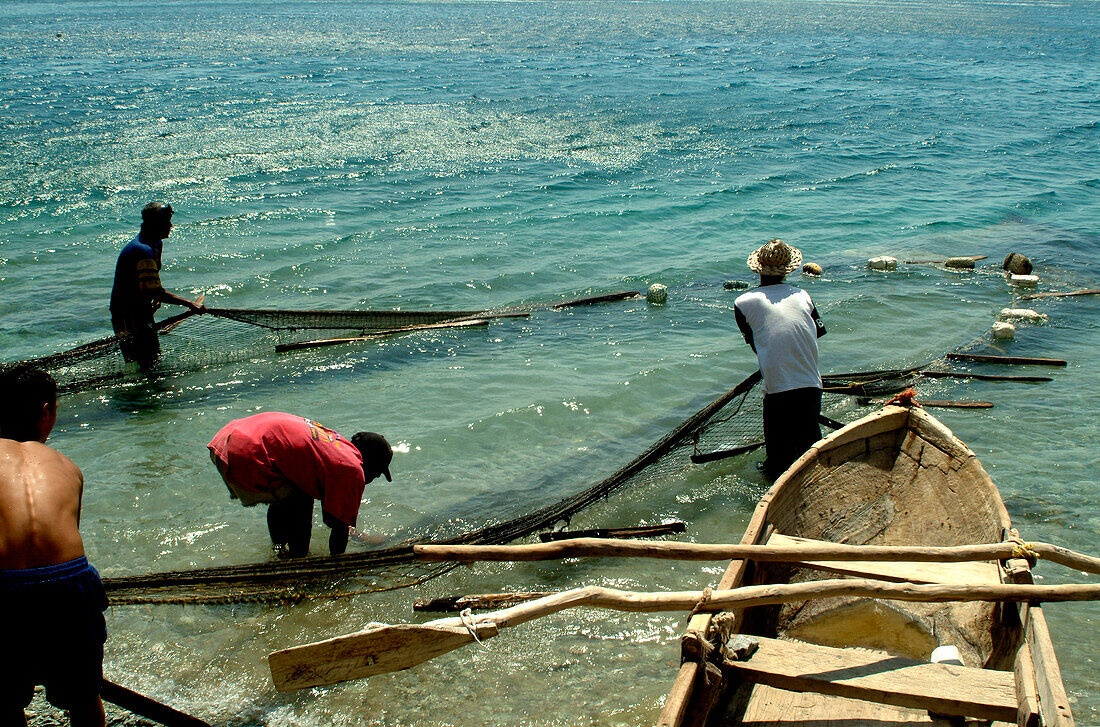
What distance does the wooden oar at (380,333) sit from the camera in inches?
322

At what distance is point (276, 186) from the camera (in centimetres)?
1564

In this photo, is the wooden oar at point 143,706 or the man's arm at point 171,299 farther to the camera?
the man's arm at point 171,299

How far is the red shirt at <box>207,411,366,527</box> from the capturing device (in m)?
3.98

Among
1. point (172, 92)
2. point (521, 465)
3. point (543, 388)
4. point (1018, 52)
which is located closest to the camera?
point (521, 465)

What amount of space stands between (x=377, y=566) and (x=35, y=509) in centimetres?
185

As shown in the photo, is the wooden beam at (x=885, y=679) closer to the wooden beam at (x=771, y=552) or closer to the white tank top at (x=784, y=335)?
the wooden beam at (x=771, y=552)

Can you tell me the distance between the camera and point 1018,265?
37.6ft

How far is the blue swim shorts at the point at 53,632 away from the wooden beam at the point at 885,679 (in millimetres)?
2354

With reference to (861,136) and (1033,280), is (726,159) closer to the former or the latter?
(861,136)

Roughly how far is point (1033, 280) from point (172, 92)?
23.8m

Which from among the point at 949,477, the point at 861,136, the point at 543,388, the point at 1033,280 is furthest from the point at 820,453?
the point at 861,136

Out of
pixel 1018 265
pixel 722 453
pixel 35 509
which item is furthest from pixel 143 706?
pixel 1018 265

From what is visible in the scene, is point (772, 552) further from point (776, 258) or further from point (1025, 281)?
point (1025, 281)

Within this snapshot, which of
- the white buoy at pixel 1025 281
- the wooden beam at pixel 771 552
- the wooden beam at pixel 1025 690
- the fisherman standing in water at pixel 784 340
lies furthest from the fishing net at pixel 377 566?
the white buoy at pixel 1025 281
